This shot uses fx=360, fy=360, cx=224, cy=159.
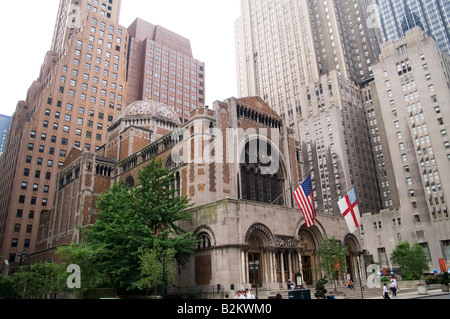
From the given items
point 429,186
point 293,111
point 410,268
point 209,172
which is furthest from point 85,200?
point 293,111

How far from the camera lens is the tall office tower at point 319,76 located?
106438 millimetres

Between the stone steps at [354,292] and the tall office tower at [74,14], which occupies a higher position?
the tall office tower at [74,14]

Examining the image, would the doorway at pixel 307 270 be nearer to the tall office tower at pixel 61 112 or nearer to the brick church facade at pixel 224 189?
the brick church facade at pixel 224 189

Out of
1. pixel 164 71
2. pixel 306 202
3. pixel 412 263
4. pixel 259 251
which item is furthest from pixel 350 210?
pixel 164 71

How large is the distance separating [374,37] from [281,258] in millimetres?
136110

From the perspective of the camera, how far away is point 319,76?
124625 millimetres

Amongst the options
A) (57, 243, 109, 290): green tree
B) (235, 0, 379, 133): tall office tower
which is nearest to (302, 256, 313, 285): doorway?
(57, 243, 109, 290): green tree

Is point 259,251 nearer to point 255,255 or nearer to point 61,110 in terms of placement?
point 255,255

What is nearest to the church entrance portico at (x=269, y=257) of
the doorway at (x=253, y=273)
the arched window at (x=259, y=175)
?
the doorway at (x=253, y=273)

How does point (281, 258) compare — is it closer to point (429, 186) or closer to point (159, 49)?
point (429, 186)

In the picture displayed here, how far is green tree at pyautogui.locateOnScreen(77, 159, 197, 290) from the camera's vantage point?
30750mm

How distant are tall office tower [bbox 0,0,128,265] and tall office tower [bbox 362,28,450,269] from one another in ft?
230

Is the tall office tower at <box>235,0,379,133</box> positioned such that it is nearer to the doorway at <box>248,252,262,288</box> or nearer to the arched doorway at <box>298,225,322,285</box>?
the arched doorway at <box>298,225,322,285</box>

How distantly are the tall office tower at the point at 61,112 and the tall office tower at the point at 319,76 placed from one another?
190 feet
